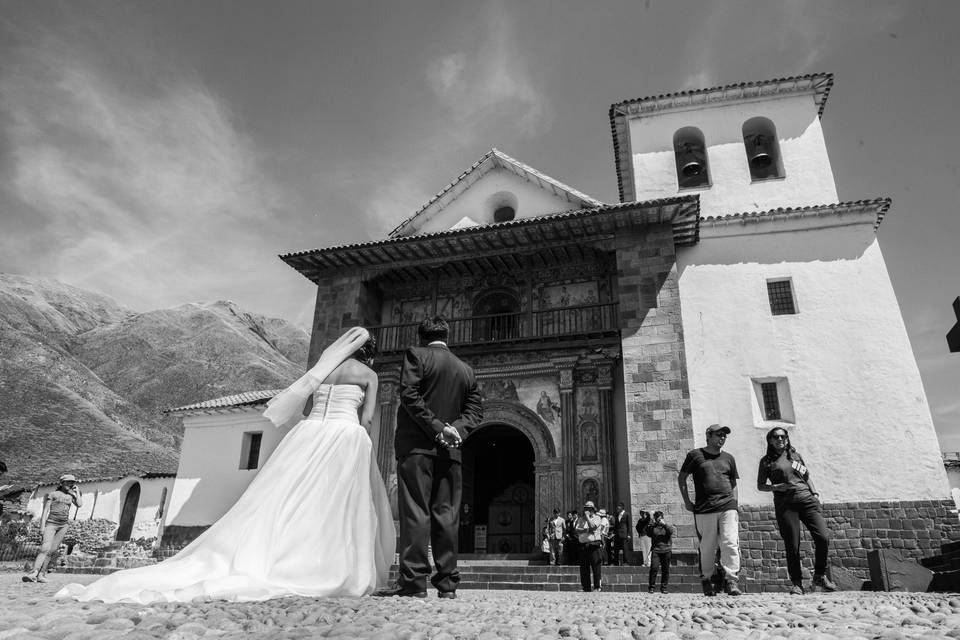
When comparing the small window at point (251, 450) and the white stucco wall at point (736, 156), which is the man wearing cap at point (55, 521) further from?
the white stucco wall at point (736, 156)

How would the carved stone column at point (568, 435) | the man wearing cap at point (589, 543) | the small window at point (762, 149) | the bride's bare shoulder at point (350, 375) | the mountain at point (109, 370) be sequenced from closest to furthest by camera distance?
the bride's bare shoulder at point (350, 375) → the man wearing cap at point (589, 543) → the carved stone column at point (568, 435) → the small window at point (762, 149) → the mountain at point (109, 370)

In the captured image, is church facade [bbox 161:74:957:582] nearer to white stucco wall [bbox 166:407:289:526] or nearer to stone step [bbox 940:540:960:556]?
white stucco wall [bbox 166:407:289:526]

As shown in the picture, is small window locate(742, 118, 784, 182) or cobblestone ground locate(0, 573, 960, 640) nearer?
cobblestone ground locate(0, 573, 960, 640)

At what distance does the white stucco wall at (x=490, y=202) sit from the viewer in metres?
15.5

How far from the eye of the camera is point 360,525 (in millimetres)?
3855

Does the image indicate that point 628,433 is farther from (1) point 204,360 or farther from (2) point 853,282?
(1) point 204,360

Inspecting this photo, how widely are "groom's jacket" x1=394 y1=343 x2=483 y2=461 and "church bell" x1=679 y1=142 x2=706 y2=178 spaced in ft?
40.2

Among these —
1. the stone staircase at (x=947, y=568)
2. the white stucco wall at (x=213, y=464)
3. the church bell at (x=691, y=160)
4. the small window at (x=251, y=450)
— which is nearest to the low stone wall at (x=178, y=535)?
the white stucco wall at (x=213, y=464)

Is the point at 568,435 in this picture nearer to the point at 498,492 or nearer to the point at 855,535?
the point at 498,492

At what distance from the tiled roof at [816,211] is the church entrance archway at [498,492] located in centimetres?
669

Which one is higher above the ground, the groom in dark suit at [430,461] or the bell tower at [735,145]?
the bell tower at [735,145]

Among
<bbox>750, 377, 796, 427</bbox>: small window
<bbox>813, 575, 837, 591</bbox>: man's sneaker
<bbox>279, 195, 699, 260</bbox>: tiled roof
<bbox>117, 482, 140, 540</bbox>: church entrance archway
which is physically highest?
<bbox>279, 195, 699, 260</bbox>: tiled roof

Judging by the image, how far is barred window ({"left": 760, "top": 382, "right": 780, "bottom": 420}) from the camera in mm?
11812

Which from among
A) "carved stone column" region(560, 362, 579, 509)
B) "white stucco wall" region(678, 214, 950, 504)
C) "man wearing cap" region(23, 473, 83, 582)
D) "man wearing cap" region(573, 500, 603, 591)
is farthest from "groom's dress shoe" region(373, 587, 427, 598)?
"white stucco wall" region(678, 214, 950, 504)
